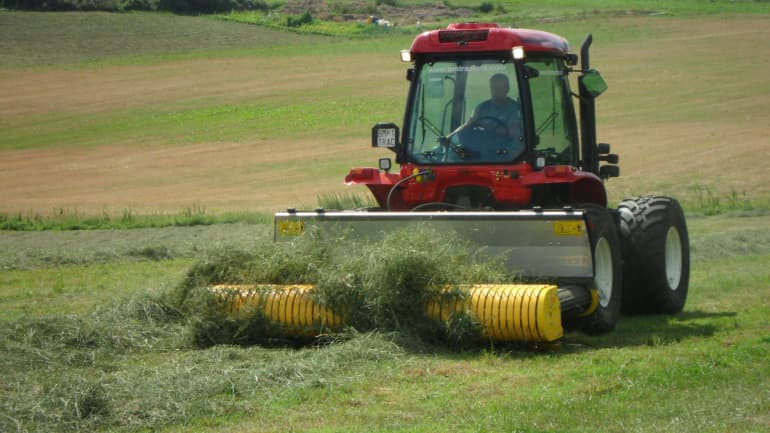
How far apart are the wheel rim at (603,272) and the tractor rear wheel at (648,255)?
2.28 ft

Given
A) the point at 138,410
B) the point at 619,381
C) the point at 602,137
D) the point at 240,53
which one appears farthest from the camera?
the point at 240,53

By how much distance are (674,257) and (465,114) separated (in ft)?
8.86

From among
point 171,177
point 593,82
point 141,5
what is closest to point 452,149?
point 593,82

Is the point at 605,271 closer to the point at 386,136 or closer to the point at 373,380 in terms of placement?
the point at 386,136

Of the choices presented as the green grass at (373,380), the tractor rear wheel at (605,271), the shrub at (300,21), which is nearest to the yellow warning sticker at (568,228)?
the tractor rear wheel at (605,271)

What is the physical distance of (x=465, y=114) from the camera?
34.0 feet

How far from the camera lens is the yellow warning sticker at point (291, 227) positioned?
996 cm

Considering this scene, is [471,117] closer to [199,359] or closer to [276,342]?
[276,342]

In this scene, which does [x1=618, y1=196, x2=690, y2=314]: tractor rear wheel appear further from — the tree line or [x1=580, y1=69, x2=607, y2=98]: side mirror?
the tree line

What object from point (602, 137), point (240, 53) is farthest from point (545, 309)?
point (240, 53)

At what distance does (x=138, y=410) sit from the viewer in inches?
268

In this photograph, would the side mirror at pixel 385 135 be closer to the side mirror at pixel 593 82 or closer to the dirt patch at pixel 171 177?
the side mirror at pixel 593 82

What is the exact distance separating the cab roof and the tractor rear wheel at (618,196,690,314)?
1695mm

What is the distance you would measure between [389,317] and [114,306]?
2.69 meters
